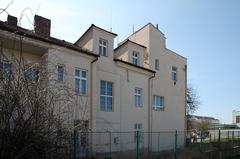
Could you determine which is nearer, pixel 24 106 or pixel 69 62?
pixel 24 106

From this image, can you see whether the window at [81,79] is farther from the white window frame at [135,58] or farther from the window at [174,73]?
the window at [174,73]

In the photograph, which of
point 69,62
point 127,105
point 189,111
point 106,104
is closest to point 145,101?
point 127,105

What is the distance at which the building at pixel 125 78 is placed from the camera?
19078 mm

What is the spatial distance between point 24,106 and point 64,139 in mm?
1204

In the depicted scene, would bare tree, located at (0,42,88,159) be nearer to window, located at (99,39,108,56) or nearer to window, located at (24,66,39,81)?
window, located at (24,66,39,81)

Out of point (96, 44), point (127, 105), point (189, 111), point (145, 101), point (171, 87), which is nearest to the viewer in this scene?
point (96, 44)

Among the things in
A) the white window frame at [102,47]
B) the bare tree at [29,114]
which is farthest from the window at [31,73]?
the white window frame at [102,47]

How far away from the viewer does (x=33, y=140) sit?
5.57 metres

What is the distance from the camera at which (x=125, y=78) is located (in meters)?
24.1

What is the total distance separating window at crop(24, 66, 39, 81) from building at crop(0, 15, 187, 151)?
305 inches

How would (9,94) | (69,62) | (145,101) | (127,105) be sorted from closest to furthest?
1. (9,94)
2. (69,62)
3. (127,105)
4. (145,101)

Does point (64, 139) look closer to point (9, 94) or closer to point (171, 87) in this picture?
point (9, 94)

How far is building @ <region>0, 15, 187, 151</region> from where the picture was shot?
19078 millimetres

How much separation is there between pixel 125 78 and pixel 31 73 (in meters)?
18.2
